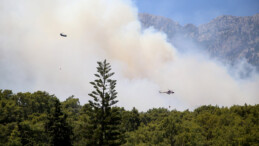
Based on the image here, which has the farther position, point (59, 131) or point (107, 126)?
point (59, 131)

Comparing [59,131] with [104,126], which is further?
[59,131]

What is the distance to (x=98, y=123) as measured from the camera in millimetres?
44875

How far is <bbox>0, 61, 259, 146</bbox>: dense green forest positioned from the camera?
44.8 meters

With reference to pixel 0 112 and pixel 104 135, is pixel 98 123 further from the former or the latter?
pixel 0 112

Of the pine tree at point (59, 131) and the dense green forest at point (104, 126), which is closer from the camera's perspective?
the dense green forest at point (104, 126)

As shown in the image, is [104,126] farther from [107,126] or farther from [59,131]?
[59,131]

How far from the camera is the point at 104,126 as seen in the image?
44.6m

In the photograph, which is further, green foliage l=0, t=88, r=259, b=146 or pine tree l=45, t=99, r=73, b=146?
pine tree l=45, t=99, r=73, b=146

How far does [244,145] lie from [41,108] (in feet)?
243

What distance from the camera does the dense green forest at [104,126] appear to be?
1762 inches

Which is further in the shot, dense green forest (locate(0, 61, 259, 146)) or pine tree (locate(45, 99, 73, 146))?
pine tree (locate(45, 99, 73, 146))

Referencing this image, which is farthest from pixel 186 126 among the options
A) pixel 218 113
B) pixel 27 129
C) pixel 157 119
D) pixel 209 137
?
pixel 27 129

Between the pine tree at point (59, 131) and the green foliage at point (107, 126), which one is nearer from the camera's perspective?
the green foliage at point (107, 126)

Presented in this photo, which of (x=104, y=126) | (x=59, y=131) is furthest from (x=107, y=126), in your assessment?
(x=59, y=131)
